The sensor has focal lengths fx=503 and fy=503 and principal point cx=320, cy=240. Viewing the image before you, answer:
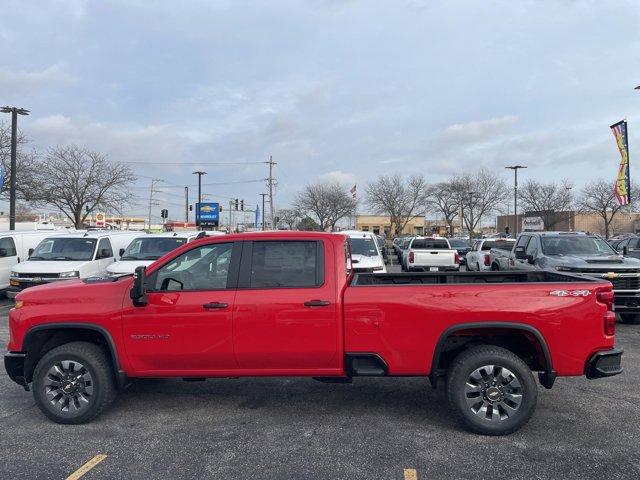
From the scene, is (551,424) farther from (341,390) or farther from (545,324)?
(341,390)

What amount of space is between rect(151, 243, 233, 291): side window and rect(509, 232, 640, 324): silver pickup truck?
7.27 m

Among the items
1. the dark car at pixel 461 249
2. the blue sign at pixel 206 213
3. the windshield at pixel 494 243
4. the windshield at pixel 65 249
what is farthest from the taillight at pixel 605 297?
the blue sign at pixel 206 213

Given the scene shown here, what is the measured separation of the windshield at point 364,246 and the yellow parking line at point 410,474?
33.2 ft

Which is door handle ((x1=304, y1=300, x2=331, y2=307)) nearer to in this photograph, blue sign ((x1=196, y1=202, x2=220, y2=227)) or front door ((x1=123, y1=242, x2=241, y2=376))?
front door ((x1=123, y1=242, x2=241, y2=376))

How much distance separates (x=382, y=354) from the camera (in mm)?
4625

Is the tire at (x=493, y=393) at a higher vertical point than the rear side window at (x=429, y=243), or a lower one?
lower

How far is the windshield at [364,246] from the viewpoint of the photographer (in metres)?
14.1

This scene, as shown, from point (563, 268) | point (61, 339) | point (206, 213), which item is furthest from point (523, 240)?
point (206, 213)

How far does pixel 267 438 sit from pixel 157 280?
1.82 m

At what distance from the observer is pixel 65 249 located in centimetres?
1376

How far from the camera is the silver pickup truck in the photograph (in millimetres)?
9719

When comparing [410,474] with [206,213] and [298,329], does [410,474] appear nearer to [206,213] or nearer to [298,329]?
[298,329]

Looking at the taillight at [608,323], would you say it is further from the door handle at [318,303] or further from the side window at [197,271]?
the side window at [197,271]

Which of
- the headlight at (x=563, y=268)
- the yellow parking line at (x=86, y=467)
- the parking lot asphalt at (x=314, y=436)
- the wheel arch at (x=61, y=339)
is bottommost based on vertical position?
the yellow parking line at (x=86, y=467)
